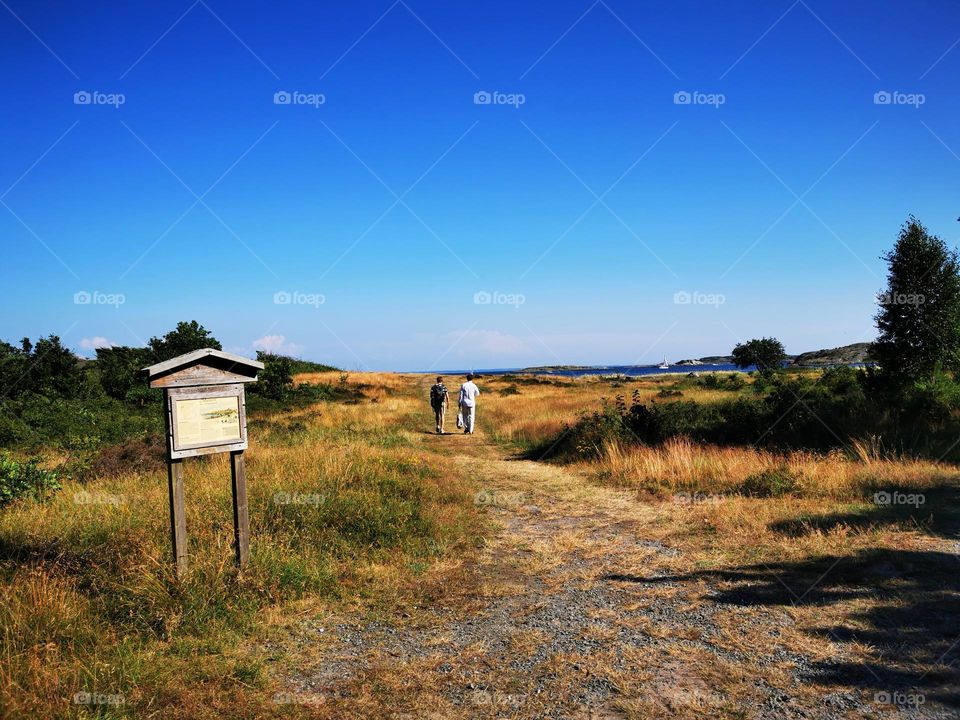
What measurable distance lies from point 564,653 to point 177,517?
3.87m

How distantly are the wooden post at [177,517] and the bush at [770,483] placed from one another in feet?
28.4

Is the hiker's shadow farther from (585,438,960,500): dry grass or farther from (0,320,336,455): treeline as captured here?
(0,320,336,455): treeline

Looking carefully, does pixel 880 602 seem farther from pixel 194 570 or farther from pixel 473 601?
pixel 194 570

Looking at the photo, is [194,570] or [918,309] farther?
[918,309]

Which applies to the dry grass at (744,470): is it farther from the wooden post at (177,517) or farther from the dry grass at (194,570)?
the wooden post at (177,517)

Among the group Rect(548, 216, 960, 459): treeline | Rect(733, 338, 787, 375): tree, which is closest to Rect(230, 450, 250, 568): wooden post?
Rect(548, 216, 960, 459): treeline

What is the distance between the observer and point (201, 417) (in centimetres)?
592

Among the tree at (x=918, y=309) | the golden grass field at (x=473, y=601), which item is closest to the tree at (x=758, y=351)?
the tree at (x=918, y=309)

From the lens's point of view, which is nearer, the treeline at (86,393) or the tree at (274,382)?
the treeline at (86,393)

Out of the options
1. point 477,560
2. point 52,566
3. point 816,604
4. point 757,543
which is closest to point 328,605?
point 477,560

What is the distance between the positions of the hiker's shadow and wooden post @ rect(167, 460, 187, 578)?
4.50 m

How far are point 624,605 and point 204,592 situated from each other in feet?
13.2

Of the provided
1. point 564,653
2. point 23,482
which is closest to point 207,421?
point 564,653

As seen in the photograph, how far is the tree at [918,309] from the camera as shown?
1944 cm
